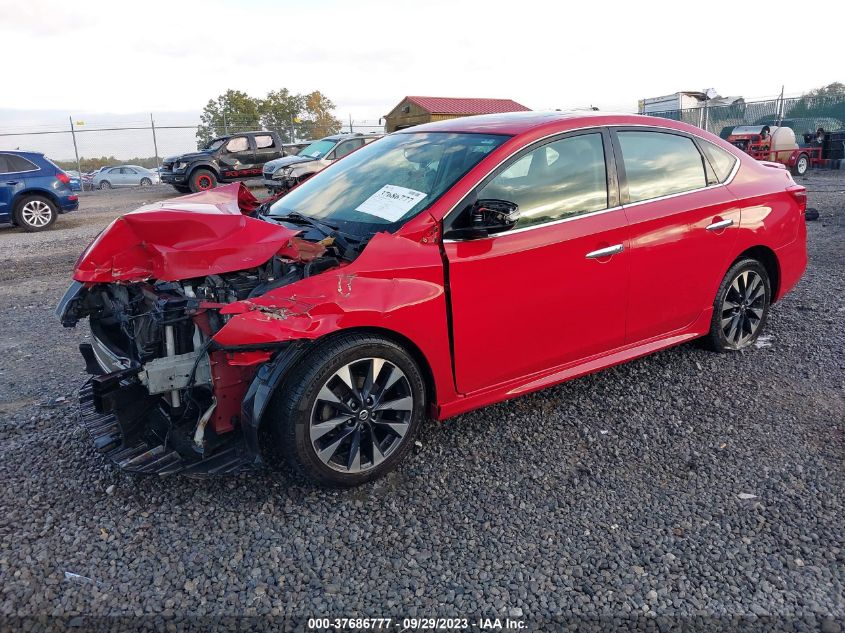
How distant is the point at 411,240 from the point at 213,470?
1394mm

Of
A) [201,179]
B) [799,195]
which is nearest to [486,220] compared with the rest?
[799,195]

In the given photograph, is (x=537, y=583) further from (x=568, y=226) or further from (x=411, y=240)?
(x=568, y=226)

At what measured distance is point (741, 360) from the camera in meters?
4.53

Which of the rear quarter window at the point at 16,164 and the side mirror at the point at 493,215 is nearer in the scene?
the side mirror at the point at 493,215

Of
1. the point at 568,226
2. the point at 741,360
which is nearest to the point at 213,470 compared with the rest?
the point at 568,226

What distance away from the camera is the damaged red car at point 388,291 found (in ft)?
9.42

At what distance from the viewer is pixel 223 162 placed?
1819cm

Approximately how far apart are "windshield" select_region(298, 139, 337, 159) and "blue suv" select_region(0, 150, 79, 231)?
20.9 ft

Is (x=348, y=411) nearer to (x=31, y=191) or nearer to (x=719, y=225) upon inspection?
(x=719, y=225)

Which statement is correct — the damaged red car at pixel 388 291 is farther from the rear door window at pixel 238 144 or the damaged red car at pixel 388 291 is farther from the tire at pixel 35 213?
the rear door window at pixel 238 144

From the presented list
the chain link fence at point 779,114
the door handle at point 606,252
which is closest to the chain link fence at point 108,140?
the chain link fence at point 779,114

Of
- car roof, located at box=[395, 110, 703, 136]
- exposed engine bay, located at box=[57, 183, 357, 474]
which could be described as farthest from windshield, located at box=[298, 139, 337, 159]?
exposed engine bay, located at box=[57, 183, 357, 474]

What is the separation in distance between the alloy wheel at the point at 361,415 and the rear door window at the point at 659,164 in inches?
72.8

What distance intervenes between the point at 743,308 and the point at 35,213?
501 inches
